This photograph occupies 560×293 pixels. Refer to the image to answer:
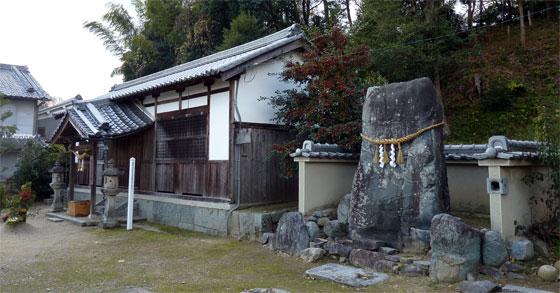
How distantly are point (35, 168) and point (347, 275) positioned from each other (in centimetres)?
1853

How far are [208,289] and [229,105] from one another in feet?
19.5

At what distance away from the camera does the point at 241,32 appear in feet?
73.4

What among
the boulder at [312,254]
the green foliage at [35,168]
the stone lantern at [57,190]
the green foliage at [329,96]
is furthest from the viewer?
the green foliage at [35,168]

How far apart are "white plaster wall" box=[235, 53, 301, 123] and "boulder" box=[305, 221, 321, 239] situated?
3963 millimetres

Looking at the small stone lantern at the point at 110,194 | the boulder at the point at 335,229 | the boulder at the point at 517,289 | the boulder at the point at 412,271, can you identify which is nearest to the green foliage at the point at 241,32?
the small stone lantern at the point at 110,194

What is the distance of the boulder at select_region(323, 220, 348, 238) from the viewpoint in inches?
323

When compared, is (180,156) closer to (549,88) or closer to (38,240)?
(38,240)

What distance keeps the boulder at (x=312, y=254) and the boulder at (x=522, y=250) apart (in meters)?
3.20

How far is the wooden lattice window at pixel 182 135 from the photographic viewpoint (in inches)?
472

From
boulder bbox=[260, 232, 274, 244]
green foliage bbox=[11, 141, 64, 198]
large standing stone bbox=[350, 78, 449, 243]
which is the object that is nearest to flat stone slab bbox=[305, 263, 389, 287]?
large standing stone bbox=[350, 78, 449, 243]

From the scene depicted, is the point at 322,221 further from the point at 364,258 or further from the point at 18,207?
the point at 18,207

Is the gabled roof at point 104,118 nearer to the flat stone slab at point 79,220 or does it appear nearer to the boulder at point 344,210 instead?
the flat stone slab at point 79,220

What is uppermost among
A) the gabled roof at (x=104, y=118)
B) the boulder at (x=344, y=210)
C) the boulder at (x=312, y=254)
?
the gabled roof at (x=104, y=118)

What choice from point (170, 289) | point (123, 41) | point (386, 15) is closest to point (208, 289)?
point (170, 289)
